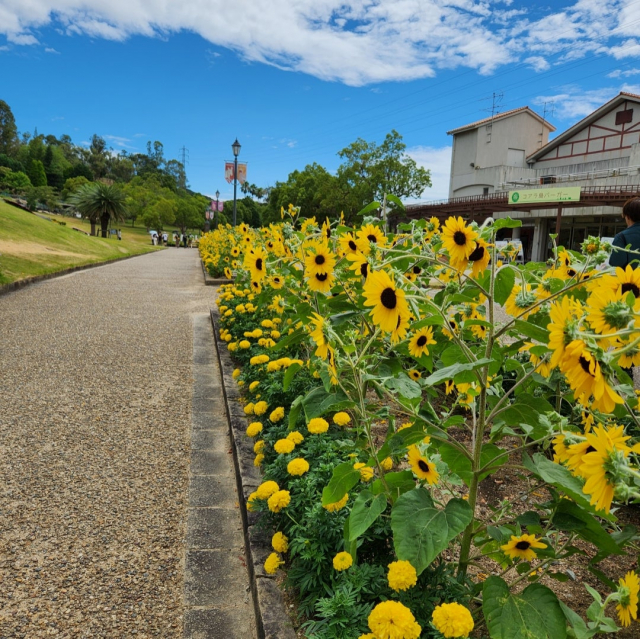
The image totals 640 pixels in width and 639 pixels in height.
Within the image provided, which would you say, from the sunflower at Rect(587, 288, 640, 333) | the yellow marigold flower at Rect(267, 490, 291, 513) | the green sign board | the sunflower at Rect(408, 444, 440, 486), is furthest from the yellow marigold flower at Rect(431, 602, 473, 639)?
the green sign board

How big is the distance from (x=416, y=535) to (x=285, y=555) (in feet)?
3.40

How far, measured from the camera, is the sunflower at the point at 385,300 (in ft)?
4.49

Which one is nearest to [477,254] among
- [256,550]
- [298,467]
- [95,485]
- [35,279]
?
[298,467]

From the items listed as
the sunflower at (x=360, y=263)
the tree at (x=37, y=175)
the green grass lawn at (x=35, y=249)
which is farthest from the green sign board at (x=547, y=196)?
the tree at (x=37, y=175)

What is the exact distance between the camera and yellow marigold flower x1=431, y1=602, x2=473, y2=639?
44.4 inches

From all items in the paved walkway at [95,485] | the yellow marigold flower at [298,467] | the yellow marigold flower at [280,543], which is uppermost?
the yellow marigold flower at [298,467]

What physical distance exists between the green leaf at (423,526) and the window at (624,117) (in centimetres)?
3663

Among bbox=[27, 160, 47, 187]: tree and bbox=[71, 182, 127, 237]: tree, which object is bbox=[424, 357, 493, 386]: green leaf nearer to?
bbox=[71, 182, 127, 237]: tree

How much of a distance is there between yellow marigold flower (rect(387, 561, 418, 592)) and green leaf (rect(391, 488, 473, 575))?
114 millimetres

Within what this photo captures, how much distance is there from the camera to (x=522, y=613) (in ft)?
3.91

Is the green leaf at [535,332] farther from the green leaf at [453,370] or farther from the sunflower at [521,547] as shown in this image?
the sunflower at [521,547]

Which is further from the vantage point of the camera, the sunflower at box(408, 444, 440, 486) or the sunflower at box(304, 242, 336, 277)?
the sunflower at box(304, 242, 336, 277)

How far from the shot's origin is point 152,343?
614cm

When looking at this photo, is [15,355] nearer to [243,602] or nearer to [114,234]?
[243,602]
